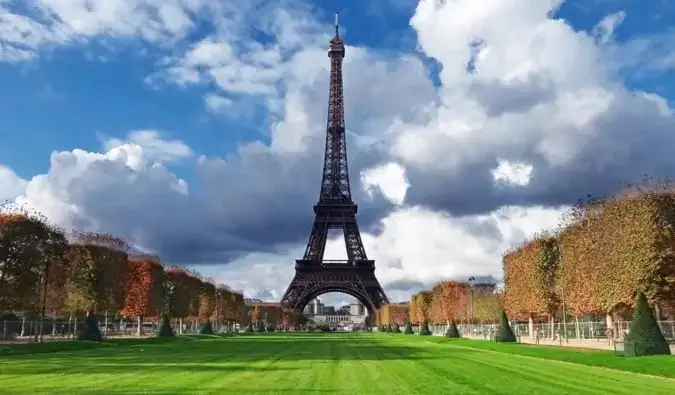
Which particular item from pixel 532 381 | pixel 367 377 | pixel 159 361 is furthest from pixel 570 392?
pixel 159 361

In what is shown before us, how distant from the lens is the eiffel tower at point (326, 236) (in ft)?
393

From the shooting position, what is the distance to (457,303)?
319 ft

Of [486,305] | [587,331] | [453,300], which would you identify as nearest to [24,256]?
[587,331]

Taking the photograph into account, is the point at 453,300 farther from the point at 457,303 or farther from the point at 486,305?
the point at 486,305

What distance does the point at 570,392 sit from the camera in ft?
65.6

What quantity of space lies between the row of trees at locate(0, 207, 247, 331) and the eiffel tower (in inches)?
1257

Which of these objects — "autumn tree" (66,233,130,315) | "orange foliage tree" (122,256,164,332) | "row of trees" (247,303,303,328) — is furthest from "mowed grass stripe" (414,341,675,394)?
"row of trees" (247,303,303,328)

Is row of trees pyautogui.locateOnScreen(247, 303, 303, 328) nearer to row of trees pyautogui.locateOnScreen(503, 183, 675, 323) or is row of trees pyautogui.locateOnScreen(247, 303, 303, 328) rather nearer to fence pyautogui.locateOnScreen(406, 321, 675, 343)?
fence pyautogui.locateOnScreen(406, 321, 675, 343)

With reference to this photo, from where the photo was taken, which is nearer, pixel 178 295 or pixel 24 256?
pixel 24 256

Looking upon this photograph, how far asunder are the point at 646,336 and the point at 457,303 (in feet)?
211

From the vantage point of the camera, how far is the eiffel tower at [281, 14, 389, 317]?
11994cm

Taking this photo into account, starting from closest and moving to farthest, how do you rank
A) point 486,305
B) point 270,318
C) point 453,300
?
1. point 486,305
2. point 453,300
3. point 270,318

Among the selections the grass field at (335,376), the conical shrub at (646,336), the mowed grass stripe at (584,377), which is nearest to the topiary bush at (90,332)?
the grass field at (335,376)

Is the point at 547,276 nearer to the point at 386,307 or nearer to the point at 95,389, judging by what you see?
the point at 95,389
